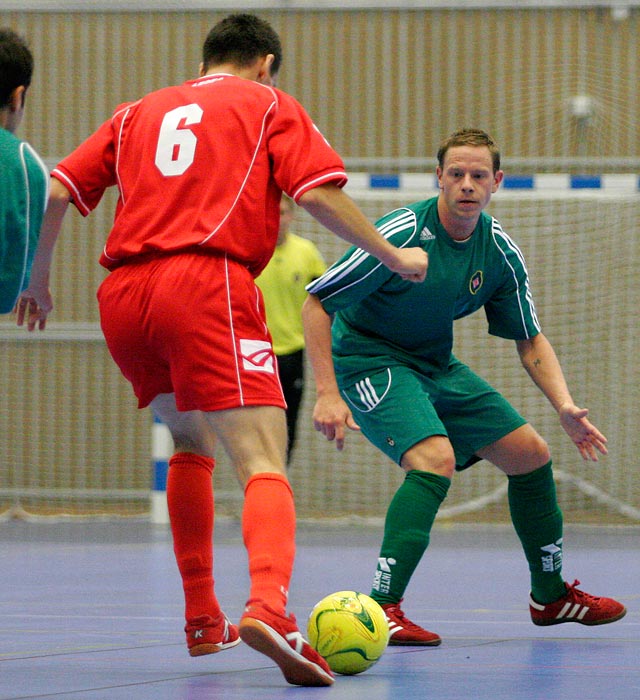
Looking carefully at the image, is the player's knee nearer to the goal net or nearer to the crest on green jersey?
the crest on green jersey

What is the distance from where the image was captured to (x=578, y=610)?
456 centimetres

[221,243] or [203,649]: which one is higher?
[221,243]

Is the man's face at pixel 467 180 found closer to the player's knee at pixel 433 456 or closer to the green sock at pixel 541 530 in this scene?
the player's knee at pixel 433 456

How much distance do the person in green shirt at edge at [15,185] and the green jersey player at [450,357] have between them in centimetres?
139

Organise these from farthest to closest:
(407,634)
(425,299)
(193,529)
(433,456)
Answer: (425,299) → (433,456) → (407,634) → (193,529)

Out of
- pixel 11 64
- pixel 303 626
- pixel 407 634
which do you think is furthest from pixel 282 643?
pixel 303 626

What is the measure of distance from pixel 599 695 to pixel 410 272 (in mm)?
1163

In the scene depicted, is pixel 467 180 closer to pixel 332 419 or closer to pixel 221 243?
pixel 332 419

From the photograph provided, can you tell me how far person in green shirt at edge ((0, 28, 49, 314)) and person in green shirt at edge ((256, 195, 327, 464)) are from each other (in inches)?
214

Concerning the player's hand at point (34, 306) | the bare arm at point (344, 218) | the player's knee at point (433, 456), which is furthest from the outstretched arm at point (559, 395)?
the player's hand at point (34, 306)

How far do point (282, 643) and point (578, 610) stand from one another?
176 cm

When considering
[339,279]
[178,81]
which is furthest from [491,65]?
[339,279]

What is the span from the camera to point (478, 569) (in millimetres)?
6934

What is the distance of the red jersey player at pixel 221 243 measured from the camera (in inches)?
131
